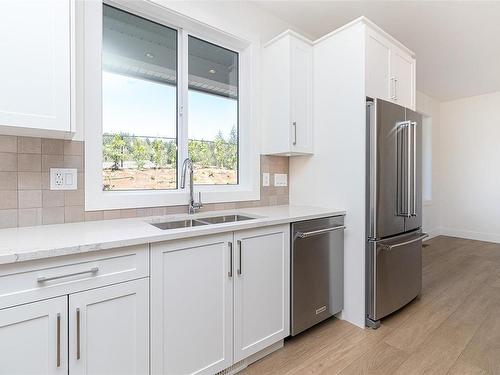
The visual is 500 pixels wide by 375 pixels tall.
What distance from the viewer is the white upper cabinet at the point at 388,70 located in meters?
2.15

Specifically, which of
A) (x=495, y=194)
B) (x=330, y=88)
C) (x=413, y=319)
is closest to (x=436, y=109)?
(x=495, y=194)

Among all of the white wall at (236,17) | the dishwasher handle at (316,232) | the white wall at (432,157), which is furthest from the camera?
the white wall at (432,157)

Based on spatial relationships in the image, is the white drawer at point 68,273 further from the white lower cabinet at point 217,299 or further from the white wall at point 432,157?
the white wall at point 432,157

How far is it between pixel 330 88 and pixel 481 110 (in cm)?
441

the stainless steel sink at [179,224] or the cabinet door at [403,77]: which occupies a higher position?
the cabinet door at [403,77]

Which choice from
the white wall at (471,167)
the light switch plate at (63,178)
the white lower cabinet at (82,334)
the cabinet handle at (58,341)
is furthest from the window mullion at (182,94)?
the white wall at (471,167)

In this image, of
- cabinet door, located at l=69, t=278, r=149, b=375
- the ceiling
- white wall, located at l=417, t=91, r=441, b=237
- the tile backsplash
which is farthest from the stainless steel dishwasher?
white wall, located at l=417, t=91, r=441, b=237

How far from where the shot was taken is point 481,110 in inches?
197

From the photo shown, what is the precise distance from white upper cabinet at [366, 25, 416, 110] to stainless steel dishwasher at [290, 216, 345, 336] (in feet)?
3.62

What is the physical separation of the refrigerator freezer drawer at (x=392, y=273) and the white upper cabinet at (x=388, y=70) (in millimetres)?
1188

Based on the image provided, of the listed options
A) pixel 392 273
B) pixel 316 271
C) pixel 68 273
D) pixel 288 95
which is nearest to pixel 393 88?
pixel 288 95

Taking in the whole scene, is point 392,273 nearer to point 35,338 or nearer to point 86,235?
point 86,235

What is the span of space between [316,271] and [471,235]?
4.81 meters

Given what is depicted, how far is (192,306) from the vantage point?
144 centimetres
